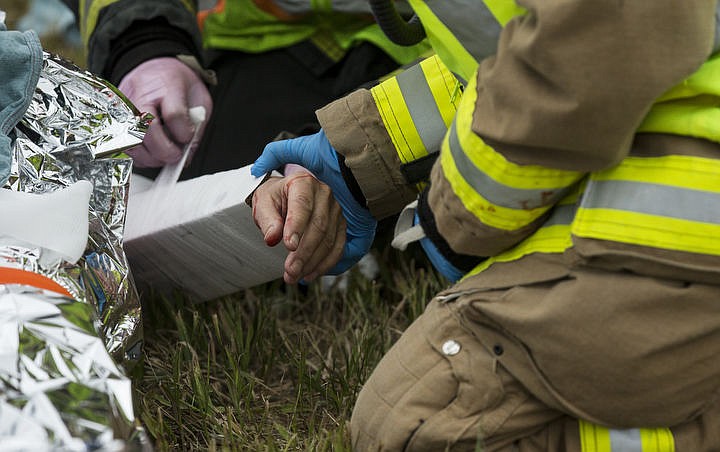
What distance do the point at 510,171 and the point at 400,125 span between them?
31 centimetres

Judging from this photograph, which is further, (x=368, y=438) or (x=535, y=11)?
(x=368, y=438)

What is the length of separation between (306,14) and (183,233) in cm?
56

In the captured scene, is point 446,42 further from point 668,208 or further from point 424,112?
point 668,208

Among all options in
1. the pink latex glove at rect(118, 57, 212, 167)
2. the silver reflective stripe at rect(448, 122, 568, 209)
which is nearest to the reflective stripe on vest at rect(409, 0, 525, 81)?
the silver reflective stripe at rect(448, 122, 568, 209)

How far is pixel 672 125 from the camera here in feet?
2.80

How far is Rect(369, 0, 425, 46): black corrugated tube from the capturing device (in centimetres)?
105

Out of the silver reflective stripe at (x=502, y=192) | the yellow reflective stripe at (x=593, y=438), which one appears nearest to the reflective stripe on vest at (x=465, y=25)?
the silver reflective stripe at (x=502, y=192)

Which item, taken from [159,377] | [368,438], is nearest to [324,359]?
[159,377]

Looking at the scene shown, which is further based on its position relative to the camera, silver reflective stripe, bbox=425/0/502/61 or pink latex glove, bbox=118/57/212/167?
pink latex glove, bbox=118/57/212/167

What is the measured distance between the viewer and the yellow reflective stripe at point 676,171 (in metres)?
0.83

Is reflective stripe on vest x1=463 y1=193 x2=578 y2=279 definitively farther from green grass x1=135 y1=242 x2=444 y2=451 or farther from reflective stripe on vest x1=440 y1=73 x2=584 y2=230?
green grass x1=135 y1=242 x2=444 y2=451

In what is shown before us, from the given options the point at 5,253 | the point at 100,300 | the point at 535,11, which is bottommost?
the point at 100,300

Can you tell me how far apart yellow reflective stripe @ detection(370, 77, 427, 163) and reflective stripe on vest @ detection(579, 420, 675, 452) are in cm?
40

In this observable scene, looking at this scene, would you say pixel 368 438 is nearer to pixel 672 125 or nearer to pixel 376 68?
pixel 672 125
